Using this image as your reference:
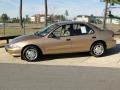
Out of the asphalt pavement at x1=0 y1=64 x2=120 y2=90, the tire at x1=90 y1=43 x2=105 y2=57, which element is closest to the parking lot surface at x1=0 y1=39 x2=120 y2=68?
the tire at x1=90 y1=43 x2=105 y2=57

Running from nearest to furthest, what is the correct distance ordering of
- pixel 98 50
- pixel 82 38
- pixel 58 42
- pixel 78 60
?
1. pixel 78 60
2. pixel 58 42
3. pixel 82 38
4. pixel 98 50

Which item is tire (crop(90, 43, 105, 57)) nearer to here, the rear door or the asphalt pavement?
the rear door

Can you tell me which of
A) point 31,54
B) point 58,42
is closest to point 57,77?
point 31,54

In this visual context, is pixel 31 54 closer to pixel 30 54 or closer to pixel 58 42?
pixel 30 54

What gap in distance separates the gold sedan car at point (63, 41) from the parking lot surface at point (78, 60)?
313 millimetres

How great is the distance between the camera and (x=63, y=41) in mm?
13602

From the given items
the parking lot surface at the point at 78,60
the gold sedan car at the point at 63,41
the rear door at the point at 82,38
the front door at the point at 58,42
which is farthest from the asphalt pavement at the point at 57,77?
the rear door at the point at 82,38

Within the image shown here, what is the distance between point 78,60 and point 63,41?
3.14 ft

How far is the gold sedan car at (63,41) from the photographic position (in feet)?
43.7

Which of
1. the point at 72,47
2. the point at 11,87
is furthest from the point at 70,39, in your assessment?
the point at 11,87

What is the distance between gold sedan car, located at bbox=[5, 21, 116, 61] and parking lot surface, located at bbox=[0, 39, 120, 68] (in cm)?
31

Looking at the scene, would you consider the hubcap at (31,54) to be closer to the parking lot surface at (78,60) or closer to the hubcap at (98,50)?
the parking lot surface at (78,60)

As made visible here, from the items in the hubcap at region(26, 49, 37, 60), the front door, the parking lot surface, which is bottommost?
the parking lot surface

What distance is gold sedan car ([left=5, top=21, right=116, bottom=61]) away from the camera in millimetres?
13312
